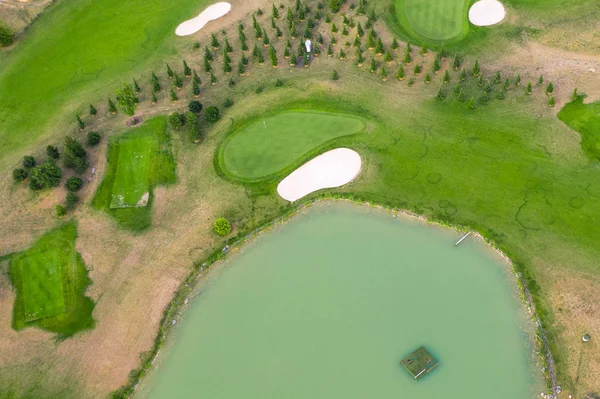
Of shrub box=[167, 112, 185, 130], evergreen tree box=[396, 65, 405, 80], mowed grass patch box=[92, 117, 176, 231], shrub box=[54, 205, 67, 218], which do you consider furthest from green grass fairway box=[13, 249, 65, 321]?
evergreen tree box=[396, 65, 405, 80]

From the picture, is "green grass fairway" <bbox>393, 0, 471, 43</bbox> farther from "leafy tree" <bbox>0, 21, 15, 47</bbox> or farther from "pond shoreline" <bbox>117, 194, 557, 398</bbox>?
"leafy tree" <bbox>0, 21, 15, 47</bbox>

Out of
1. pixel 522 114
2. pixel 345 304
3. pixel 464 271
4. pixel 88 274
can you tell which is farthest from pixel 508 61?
pixel 88 274

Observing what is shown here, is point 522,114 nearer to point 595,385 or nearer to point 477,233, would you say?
point 477,233

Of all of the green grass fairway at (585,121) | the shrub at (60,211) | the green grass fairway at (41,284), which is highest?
the green grass fairway at (585,121)

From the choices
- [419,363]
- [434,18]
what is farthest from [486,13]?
[419,363]

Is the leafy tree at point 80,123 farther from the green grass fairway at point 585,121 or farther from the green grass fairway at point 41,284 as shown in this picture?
the green grass fairway at point 585,121

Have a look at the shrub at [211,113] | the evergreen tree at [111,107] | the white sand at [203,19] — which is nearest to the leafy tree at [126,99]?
the evergreen tree at [111,107]
